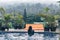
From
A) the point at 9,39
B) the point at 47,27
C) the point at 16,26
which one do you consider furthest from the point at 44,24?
the point at 9,39

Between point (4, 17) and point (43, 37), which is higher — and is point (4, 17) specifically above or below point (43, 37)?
above

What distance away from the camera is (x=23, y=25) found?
5.50ft

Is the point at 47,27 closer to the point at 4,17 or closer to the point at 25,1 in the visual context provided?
the point at 25,1

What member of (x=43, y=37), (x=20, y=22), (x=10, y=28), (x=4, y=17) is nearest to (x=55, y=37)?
(x=43, y=37)

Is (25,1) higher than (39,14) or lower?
higher

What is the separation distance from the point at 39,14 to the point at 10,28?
480mm

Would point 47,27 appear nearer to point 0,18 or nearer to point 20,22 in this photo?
point 20,22

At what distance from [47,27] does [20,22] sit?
0.41 m

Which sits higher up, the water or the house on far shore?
the house on far shore

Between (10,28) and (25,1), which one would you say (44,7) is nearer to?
(25,1)

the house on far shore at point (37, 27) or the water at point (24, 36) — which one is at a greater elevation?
the house on far shore at point (37, 27)

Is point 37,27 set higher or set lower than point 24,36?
higher

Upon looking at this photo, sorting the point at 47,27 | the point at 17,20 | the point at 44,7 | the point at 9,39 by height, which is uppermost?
the point at 44,7

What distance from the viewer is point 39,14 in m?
1.69
